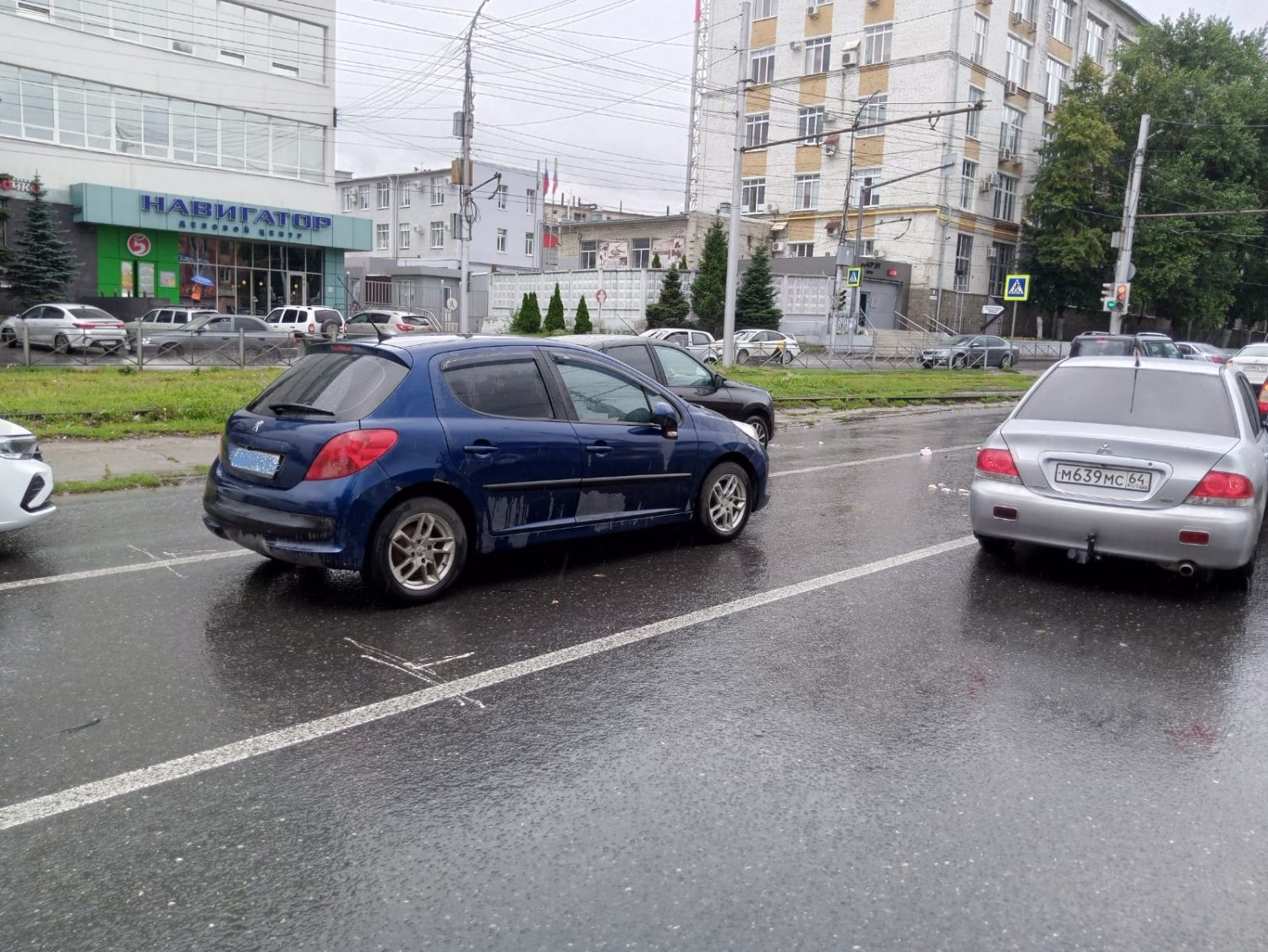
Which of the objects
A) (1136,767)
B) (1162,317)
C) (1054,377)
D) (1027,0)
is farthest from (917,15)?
(1136,767)

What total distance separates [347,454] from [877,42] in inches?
2068

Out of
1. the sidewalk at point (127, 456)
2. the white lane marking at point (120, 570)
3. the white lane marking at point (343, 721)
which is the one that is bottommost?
the sidewalk at point (127, 456)

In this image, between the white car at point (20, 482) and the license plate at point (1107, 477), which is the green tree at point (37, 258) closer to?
the white car at point (20, 482)

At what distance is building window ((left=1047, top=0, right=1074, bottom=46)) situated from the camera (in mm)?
56812

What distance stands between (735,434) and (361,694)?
161 inches

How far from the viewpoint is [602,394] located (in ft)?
23.4

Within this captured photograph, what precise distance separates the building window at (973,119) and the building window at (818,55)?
7467 mm

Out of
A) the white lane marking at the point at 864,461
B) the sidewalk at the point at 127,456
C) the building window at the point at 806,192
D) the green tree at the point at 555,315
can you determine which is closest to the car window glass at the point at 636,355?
the white lane marking at the point at 864,461

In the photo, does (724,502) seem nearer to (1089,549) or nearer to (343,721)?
(1089,549)

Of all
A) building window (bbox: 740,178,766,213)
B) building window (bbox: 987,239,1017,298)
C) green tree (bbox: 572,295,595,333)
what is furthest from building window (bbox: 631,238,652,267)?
building window (bbox: 987,239,1017,298)

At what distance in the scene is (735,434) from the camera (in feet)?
26.3

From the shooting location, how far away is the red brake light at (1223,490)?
6.24 m

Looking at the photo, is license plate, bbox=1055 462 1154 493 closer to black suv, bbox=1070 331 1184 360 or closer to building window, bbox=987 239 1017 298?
black suv, bbox=1070 331 1184 360

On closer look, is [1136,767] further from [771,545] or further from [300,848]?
[771,545]
